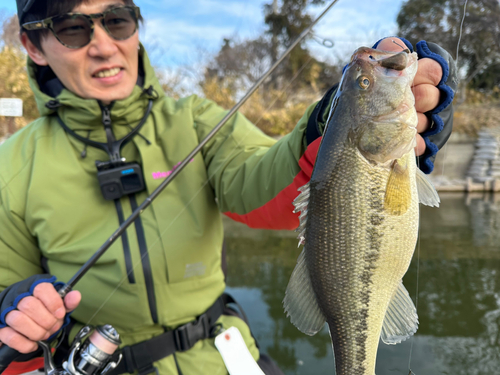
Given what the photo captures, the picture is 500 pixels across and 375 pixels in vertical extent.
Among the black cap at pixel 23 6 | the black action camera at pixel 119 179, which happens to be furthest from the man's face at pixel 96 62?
the black action camera at pixel 119 179

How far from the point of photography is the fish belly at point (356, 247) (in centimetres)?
84

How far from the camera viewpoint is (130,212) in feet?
5.29

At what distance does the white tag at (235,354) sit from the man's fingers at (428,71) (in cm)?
128

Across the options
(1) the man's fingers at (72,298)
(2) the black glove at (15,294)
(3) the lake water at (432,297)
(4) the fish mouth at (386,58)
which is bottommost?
(3) the lake water at (432,297)

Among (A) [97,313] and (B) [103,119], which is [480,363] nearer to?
(A) [97,313]

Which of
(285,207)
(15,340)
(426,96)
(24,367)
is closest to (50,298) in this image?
(15,340)

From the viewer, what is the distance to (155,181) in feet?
5.43

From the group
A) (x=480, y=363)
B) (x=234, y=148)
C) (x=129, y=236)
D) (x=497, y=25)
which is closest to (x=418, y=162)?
(x=497, y=25)

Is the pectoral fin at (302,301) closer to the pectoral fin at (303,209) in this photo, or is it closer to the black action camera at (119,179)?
the pectoral fin at (303,209)

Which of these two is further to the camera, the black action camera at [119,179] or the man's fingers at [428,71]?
the black action camera at [119,179]

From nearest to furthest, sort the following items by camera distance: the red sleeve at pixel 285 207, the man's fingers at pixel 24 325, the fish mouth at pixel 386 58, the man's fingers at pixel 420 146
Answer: the fish mouth at pixel 386 58 → the man's fingers at pixel 420 146 → the red sleeve at pixel 285 207 → the man's fingers at pixel 24 325

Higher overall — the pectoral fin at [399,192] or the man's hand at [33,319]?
the pectoral fin at [399,192]

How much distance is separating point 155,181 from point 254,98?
2214mm

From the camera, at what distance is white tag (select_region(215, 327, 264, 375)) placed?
1492mm
